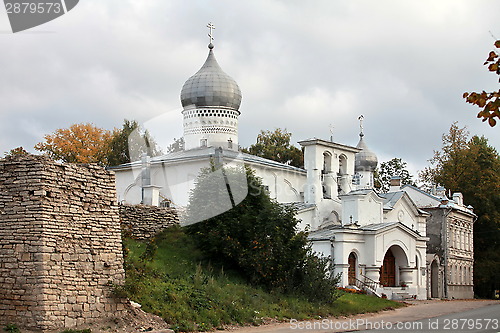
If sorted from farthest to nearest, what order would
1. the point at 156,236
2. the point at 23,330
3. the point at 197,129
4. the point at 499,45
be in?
the point at 197,129, the point at 156,236, the point at 23,330, the point at 499,45

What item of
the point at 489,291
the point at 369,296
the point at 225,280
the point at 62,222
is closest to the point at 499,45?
the point at 62,222

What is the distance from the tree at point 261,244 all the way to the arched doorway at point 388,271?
10483mm

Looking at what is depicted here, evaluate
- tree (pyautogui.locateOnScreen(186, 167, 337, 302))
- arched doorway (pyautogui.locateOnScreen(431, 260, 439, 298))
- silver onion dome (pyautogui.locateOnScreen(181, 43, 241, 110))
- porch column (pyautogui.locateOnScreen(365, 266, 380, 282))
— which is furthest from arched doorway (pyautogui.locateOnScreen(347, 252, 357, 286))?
silver onion dome (pyautogui.locateOnScreen(181, 43, 241, 110))

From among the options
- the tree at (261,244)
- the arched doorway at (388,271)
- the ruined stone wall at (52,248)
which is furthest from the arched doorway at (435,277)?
the ruined stone wall at (52,248)

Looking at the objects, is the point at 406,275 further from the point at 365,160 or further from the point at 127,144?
the point at 127,144

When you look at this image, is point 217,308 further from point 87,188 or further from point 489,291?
point 489,291

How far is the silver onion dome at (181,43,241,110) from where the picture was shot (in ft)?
120

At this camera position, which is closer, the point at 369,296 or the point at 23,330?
the point at 23,330

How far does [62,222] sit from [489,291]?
129 feet

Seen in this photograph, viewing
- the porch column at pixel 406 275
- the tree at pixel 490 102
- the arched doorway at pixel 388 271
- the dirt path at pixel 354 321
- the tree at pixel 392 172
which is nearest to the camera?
the tree at pixel 490 102

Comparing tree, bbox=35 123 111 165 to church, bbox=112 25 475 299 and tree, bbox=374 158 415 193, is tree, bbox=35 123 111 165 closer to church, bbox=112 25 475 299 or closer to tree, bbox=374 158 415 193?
church, bbox=112 25 475 299

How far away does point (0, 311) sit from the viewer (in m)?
14.6

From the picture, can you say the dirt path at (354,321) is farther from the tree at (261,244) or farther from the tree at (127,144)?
the tree at (127,144)

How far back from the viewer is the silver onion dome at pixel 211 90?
3659cm
